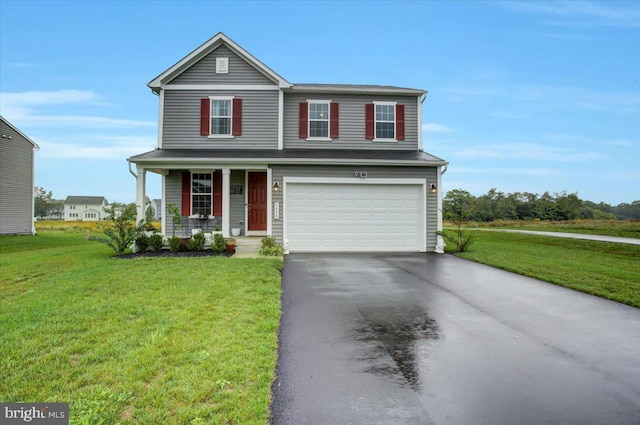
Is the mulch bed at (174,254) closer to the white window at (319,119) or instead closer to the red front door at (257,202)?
the red front door at (257,202)

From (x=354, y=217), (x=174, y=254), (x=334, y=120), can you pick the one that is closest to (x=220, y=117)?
(x=334, y=120)

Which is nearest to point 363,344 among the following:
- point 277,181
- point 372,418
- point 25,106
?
point 372,418

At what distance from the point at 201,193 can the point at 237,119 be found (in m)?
3.10

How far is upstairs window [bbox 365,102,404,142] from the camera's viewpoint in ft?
46.7

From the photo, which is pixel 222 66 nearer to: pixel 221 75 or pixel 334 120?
pixel 221 75

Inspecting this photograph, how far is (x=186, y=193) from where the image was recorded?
13.6 metres

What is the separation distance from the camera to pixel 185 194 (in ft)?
44.5

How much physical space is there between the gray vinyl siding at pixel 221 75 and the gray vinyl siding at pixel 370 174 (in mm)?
3934

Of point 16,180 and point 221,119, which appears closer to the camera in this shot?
point 221,119

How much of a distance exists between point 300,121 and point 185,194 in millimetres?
5161

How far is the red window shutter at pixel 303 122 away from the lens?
14.0 meters

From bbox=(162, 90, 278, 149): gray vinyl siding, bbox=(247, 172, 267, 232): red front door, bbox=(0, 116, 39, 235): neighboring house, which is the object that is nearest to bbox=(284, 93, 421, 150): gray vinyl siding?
bbox=(162, 90, 278, 149): gray vinyl siding

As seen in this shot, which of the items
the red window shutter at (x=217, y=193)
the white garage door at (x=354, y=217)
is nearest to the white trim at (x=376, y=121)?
the white garage door at (x=354, y=217)

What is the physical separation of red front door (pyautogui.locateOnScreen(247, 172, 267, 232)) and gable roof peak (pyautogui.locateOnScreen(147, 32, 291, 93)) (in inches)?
143
